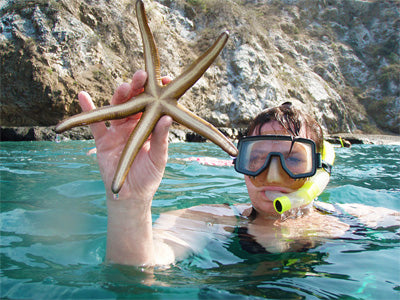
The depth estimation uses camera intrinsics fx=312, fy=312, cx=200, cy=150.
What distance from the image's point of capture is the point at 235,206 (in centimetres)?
346

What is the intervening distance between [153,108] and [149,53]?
13.6 inches

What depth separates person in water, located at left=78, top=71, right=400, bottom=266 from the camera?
1773 mm

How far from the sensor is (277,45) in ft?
102

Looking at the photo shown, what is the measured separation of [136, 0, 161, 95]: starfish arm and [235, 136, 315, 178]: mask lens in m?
1.20

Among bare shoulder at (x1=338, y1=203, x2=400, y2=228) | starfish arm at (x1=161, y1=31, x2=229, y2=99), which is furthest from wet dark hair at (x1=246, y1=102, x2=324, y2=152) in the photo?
starfish arm at (x1=161, y1=31, x2=229, y2=99)

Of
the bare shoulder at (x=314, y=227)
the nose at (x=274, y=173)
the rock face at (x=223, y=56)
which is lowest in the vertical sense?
the bare shoulder at (x=314, y=227)

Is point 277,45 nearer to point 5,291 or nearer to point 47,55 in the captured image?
point 47,55

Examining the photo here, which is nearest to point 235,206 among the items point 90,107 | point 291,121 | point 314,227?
point 314,227

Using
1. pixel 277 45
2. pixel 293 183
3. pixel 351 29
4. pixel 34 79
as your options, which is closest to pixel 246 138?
pixel 293 183

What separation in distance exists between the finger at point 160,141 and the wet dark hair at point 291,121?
52.0 inches

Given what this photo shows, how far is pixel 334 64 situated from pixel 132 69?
24.3m

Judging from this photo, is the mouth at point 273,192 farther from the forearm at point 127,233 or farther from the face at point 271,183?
the forearm at point 127,233

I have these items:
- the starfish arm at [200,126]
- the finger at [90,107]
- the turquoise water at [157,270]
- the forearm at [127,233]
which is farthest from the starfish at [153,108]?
the turquoise water at [157,270]

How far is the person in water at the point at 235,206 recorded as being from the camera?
1773 millimetres
